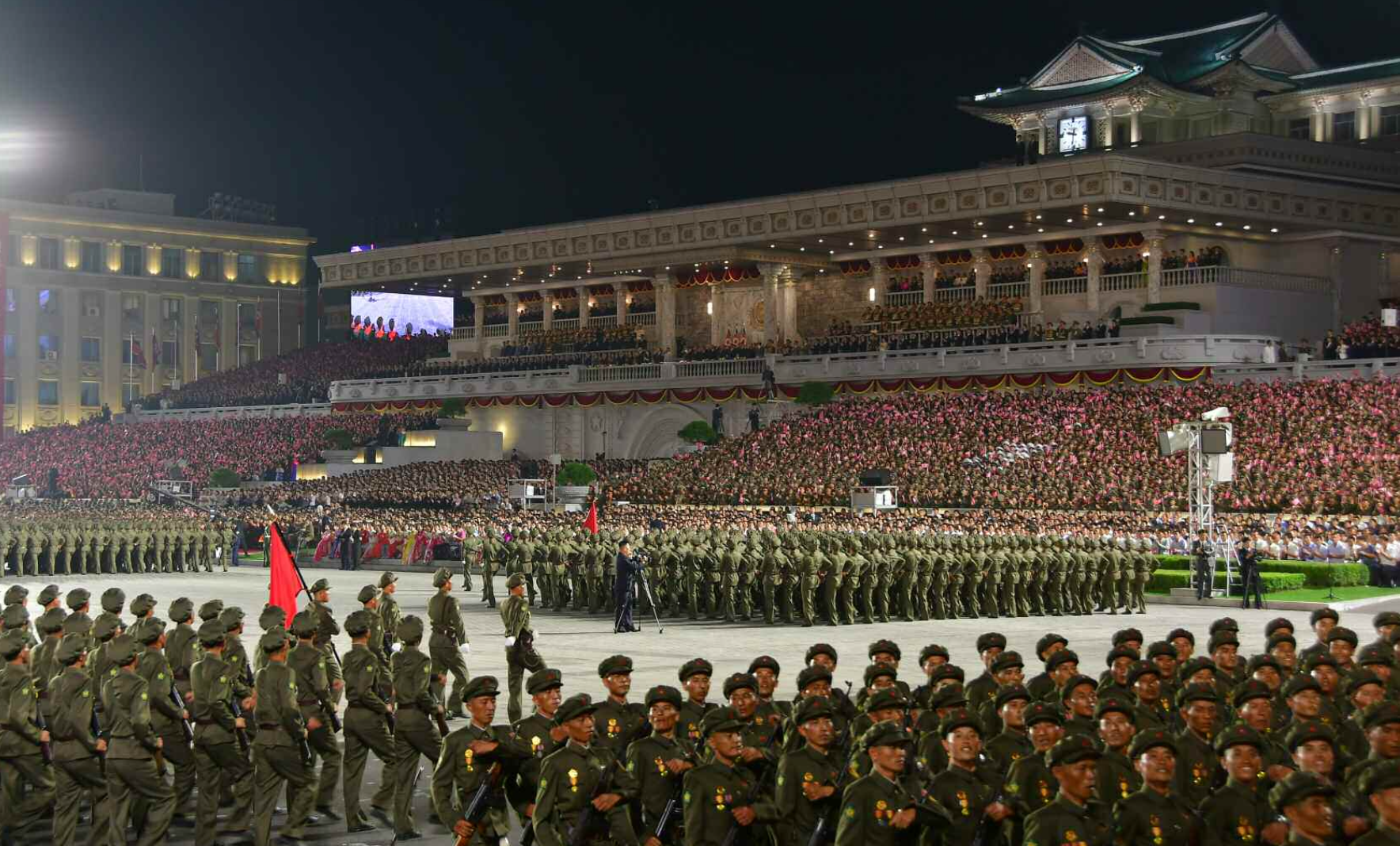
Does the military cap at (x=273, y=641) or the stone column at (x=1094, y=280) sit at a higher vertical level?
the stone column at (x=1094, y=280)

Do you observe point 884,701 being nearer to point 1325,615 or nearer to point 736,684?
point 736,684

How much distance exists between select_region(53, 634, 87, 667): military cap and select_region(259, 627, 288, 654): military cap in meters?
0.86

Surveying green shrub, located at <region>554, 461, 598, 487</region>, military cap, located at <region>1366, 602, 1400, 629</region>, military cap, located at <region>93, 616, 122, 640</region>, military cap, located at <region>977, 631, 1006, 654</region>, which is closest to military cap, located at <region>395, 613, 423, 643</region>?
military cap, located at <region>93, 616, 122, 640</region>

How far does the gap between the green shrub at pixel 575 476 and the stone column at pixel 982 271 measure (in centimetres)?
1524

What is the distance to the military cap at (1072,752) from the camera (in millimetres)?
7754

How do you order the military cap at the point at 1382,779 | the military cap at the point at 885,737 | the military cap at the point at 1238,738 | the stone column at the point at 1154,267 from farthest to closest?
the stone column at the point at 1154,267 → the military cap at the point at 1238,738 → the military cap at the point at 885,737 → the military cap at the point at 1382,779

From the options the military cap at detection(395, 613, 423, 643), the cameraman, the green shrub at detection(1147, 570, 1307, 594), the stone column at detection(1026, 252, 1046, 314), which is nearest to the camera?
the military cap at detection(395, 613, 423, 643)

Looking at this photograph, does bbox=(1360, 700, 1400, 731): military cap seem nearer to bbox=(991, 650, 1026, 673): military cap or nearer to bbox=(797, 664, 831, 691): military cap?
bbox=(991, 650, 1026, 673): military cap

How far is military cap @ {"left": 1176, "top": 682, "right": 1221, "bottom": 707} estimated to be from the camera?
9.80 meters

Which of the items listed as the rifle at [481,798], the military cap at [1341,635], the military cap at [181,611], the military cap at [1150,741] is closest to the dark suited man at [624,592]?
the military cap at [181,611]

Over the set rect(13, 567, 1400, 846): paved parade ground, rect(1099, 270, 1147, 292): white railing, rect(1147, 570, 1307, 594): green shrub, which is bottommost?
rect(13, 567, 1400, 846): paved parade ground

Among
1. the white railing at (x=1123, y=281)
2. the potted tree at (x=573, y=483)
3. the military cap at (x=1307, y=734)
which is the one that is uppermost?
the white railing at (x=1123, y=281)

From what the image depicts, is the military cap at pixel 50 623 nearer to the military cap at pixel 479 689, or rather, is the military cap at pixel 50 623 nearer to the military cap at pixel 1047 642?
the military cap at pixel 479 689

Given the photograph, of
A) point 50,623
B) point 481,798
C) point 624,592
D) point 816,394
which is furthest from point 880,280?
point 481,798
